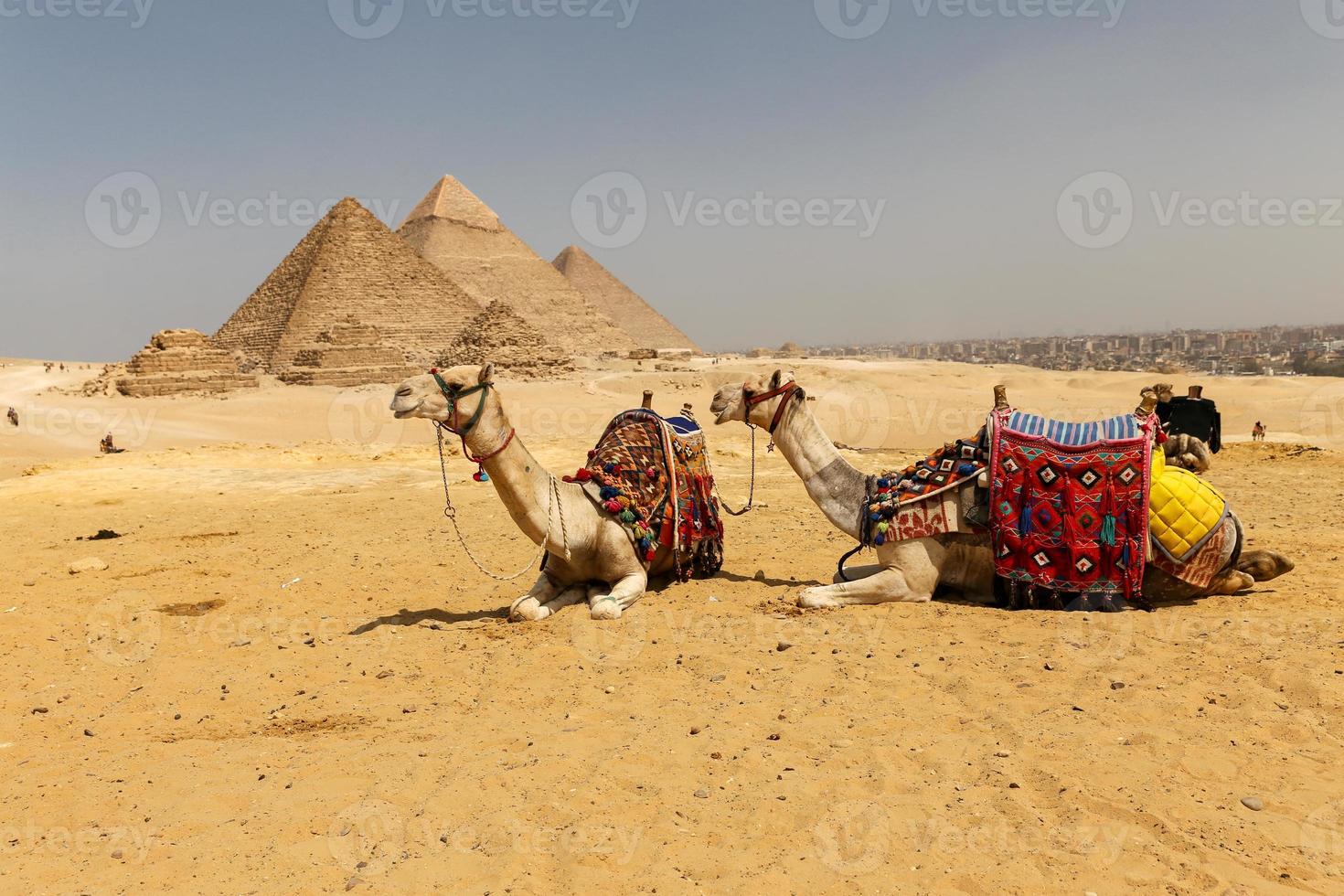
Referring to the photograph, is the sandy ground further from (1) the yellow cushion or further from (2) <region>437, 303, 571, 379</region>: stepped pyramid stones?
(2) <region>437, 303, 571, 379</region>: stepped pyramid stones

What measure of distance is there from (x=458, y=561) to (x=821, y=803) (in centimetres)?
478

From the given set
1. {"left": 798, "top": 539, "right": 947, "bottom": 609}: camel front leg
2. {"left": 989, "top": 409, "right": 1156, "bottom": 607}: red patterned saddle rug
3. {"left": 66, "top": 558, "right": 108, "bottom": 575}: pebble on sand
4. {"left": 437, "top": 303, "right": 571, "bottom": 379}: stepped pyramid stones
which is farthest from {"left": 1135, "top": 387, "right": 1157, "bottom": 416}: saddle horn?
{"left": 437, "top": 303, "right": 571, "bottom": 379}: stepped pyramid stones

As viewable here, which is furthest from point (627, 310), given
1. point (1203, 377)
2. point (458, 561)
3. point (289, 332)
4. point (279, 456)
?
point (458, 561)

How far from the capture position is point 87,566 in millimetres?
6562

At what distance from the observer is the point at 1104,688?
332 centimetres

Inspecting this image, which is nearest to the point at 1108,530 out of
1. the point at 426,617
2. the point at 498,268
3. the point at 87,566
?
the point at 426,617

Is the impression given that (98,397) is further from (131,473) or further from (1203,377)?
(1203,377)

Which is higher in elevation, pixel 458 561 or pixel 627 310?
pixel 627 310

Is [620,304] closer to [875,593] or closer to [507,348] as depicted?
[507,348]

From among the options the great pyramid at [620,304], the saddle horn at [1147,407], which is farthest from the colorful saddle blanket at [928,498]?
the great pyramid at [620,304]

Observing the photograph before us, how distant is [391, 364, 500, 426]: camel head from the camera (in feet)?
13.5

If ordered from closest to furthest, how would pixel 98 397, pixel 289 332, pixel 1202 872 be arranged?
pixel 1202 872 < pixel 98 397 < pixel 289 332

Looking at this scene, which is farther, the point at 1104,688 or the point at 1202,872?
the point at 1104,688

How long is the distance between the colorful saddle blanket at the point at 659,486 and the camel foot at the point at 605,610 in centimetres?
44
